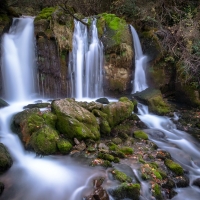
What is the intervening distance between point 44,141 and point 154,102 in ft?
17.3

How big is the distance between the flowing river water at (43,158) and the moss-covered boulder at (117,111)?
0.91 metres

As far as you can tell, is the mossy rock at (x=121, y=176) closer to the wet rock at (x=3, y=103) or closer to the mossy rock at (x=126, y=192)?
the mossy rock at (x=126, y=192)

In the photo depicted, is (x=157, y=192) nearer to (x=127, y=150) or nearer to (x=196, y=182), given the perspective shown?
(x=196, y=182)

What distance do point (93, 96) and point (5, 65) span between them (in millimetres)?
3711

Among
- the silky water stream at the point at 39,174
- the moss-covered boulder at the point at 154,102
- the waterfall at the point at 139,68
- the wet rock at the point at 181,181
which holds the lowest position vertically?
the wet rock at the point at 181,181

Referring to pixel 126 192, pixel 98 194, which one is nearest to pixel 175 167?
pixel 126 192

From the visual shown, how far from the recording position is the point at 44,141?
573 centimetres

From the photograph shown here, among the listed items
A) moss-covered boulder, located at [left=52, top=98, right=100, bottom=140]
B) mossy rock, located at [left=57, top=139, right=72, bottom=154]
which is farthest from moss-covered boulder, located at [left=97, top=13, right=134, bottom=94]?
mossy rock, located at [left=57, top=139, right=72, bottom=154]

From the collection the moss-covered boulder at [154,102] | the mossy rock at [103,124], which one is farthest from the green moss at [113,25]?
the mossy rock at [103,124]

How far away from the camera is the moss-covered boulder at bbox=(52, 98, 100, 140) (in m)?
6.16

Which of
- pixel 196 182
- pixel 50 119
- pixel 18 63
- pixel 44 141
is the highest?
pixel 18 63

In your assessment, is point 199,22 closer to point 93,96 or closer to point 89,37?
point 89,37

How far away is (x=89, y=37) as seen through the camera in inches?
407

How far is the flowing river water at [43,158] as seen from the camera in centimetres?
464
